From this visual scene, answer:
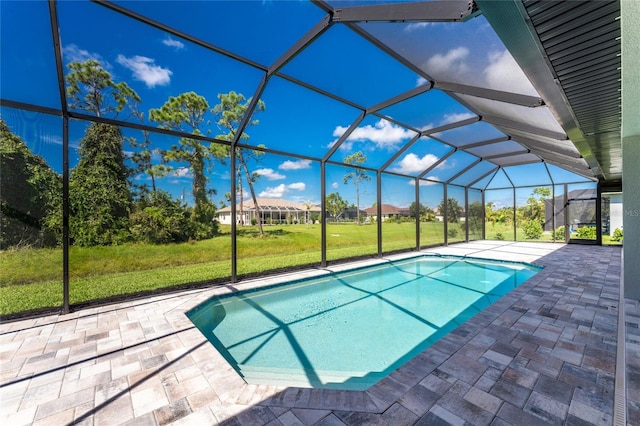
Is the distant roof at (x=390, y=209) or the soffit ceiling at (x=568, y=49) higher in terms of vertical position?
the soffit ceiling at (x=568, y=49)

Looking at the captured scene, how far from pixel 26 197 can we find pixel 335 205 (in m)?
11.5

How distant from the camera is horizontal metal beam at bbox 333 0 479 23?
229 centimetres

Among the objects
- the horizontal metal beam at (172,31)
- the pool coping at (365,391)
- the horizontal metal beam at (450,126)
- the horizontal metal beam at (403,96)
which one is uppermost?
the horizontal metal beam at (172,31)

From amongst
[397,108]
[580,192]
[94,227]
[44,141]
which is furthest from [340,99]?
[580,192]

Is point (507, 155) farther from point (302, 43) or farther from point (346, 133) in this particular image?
point (302, 43)

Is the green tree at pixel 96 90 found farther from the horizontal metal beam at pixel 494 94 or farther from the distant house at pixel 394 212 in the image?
the distant house at pixel 394 212

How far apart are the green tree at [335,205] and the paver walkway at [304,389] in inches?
429

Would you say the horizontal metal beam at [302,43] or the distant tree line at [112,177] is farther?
the distant tree line at [112,177]

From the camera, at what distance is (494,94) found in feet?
13.3

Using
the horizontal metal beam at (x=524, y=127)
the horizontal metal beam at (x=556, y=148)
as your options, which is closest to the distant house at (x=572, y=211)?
the horizontal metal beam at (x=556, y=148)

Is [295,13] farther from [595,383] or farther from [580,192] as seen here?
[580,192]

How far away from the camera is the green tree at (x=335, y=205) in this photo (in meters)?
14.4

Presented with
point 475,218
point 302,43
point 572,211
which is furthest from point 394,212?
point 302,43

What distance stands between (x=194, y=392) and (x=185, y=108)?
6445 mm
